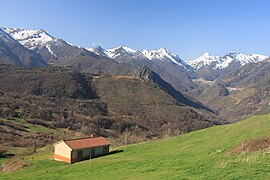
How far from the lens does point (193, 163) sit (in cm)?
3045

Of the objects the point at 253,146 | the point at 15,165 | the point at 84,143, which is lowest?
the point at 15,165

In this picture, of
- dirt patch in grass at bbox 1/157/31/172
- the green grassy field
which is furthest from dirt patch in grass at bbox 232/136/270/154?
dirt patch in grass at bbox 1/157/31/172

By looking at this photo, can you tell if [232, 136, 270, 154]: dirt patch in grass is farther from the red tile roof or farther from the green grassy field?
the red tile roof

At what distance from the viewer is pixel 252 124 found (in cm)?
4547

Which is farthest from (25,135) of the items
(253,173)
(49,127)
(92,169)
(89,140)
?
(253,173)

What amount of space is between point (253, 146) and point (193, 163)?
17.9ft

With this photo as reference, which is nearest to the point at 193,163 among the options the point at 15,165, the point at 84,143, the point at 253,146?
the point at 253,146

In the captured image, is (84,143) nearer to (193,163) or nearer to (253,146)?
(193,163)

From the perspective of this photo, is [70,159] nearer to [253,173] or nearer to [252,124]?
[252,124]

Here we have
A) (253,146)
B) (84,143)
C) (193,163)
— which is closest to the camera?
(193,163)

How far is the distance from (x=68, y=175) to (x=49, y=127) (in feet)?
386

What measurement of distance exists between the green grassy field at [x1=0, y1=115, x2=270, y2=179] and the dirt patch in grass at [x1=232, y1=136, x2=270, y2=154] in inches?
36.9

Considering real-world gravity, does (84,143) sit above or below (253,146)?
below

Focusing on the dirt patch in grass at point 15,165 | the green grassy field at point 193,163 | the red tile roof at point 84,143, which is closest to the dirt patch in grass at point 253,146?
the green grassy field at point 193,163
